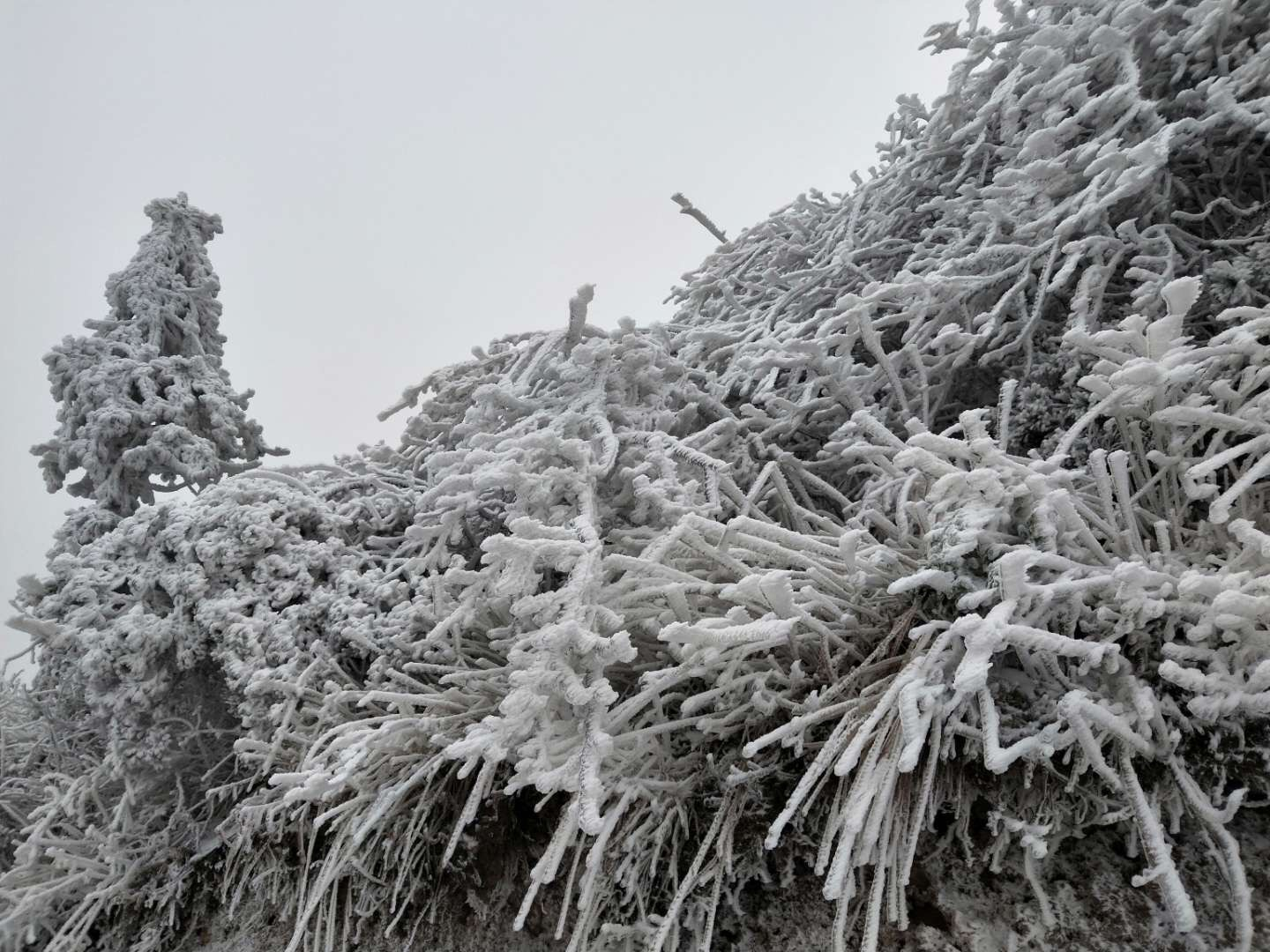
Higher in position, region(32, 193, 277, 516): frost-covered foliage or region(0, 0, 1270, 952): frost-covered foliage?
region(32, 193, 277, 516): frost-covered foliage

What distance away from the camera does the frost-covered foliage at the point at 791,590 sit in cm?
84

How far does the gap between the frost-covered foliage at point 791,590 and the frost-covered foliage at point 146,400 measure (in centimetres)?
44

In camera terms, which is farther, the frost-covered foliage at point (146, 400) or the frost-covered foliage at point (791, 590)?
the frost-covered foliage at point (146, 400)

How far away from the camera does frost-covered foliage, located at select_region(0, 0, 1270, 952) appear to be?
84 centimetres

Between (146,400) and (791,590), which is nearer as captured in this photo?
(791,590)

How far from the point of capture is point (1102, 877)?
2.75 feet

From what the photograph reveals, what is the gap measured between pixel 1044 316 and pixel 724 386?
0.72 metres

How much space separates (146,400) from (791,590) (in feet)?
6.90

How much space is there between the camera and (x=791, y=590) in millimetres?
1038

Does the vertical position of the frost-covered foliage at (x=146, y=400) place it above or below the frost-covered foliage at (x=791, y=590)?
above

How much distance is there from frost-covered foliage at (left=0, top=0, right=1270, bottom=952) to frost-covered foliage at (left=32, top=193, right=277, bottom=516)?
1.46 ft

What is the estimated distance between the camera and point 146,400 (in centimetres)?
219

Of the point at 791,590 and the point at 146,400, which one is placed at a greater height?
the point at 146,400

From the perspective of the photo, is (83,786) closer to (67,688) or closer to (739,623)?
(67,688)
